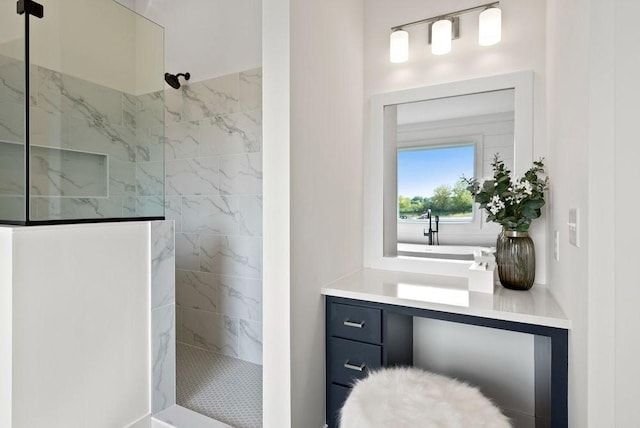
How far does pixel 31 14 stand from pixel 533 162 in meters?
2.36

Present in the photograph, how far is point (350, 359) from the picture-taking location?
1587 millimetres

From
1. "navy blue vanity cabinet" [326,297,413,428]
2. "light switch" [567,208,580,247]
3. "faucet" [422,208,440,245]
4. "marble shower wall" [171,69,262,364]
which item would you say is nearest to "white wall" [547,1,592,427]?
"light switch" [567,208,580,247]

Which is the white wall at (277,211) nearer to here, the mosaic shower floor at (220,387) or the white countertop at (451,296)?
the white countertop at (451,296)

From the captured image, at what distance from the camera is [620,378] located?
0.87 m

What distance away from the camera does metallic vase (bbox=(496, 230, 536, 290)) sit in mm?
1585

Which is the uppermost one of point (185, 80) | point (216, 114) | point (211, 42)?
point (211, 42)

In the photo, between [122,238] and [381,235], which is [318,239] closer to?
[381,235]

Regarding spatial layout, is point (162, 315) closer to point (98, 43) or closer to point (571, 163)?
point (98, 43)

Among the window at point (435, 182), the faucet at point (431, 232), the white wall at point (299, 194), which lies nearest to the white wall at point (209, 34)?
the white wall at point (299, 194)

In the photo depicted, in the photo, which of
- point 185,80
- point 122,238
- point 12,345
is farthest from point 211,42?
point 12,345

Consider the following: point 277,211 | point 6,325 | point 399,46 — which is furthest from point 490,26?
point 6,325

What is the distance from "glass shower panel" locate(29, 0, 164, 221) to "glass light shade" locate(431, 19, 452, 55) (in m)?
1.54

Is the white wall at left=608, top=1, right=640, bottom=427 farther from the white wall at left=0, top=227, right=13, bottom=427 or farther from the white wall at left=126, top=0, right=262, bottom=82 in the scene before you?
the white wall at left=126, top=0, right=262, bottom=82

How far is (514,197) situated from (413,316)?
2.39 ft
